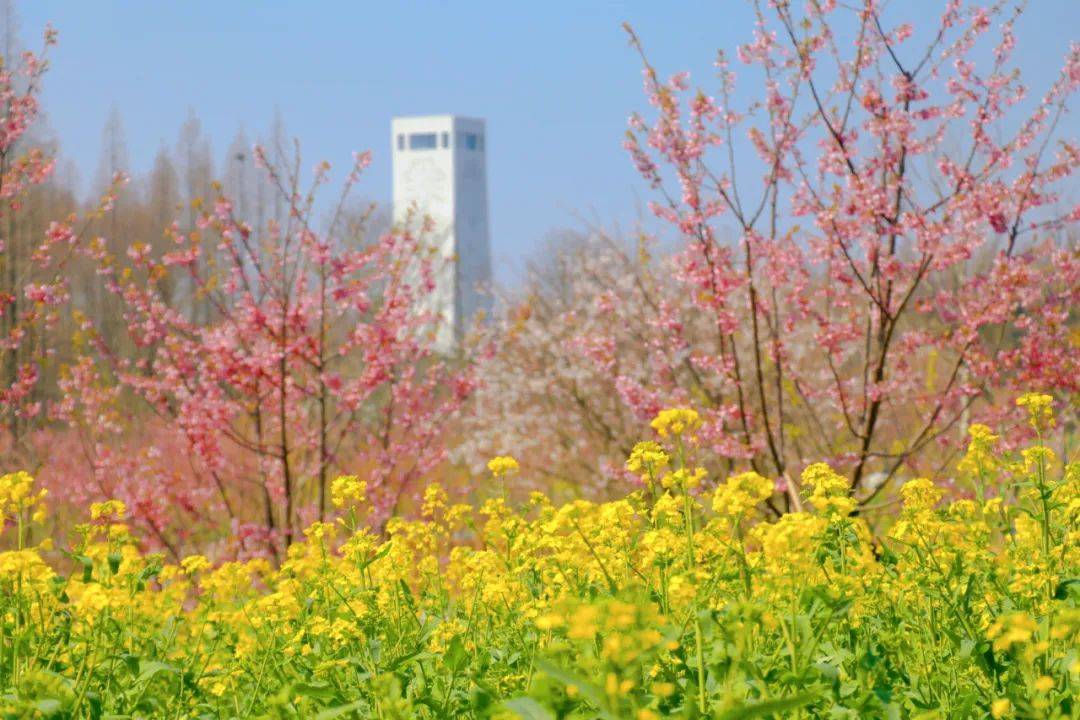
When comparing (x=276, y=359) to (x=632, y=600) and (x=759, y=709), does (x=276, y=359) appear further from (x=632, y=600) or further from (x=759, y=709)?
(x=759, y=709)

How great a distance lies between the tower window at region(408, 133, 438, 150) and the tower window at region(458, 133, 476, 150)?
2.14 meters

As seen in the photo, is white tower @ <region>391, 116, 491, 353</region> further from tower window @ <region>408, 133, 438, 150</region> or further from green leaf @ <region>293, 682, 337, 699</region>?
green leaf @ <region>293, 682, 337, 699</region>

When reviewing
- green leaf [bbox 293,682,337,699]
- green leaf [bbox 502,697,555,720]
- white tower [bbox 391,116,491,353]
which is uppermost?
white tower [bbox 391,116,491,353]

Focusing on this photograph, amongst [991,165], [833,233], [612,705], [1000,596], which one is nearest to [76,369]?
[833,233]

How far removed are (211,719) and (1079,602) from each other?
1.97 m

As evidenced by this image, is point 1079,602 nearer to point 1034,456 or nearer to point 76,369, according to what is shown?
point 1034,456

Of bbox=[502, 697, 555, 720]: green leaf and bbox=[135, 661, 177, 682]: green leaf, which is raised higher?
bbox=[502, 697, 555, 720]: green leaf

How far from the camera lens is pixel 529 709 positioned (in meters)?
1.85

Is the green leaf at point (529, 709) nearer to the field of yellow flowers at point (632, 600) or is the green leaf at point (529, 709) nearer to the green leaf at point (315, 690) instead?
the field of yellow flowers at point (632, 600)

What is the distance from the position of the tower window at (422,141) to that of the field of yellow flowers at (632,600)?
311 ft

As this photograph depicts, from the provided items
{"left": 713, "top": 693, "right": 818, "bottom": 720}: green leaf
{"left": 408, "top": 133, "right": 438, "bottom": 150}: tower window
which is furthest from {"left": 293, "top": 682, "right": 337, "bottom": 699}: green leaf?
{"left": 408, "top": 133, "right": 438, "bottom": 150}: tower window

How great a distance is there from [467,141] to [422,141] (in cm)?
373

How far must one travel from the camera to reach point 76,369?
957cm

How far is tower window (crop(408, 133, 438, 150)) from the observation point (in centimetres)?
9686
